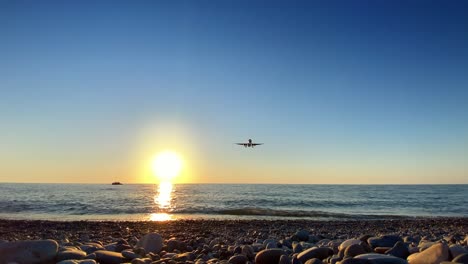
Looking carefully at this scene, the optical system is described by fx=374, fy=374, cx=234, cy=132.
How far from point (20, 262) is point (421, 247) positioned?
665 centimetres

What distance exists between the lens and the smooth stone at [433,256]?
5281mm

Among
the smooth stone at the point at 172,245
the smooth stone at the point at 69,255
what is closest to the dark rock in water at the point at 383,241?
the smooth stone at the point at 172,245

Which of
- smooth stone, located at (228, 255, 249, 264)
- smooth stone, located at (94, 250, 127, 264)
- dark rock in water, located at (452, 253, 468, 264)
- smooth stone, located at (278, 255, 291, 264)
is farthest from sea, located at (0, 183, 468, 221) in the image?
dark rock in water, located at (452, 253, 468, 264)

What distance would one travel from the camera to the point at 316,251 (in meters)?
6.32

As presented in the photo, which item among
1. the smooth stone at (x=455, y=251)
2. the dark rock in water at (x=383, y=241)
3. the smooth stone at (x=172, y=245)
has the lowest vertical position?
the smooth stone at (x=172, y=245)

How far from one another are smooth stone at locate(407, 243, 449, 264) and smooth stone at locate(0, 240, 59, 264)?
18.8 ft

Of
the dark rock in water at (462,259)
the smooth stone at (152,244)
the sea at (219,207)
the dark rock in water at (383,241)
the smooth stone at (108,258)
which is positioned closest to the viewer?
the dark rock in water at (462,259)

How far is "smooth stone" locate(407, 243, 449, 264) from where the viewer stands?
528 centimetres

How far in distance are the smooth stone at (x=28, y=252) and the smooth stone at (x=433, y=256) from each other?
573 cm

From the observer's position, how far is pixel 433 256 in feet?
17.6

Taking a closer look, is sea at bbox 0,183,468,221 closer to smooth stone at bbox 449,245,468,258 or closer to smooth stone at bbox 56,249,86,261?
smooth stone at bbox 56,249,86,261

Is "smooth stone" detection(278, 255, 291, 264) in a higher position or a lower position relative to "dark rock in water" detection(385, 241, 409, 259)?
lower

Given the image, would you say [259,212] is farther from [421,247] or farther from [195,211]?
[421,247]

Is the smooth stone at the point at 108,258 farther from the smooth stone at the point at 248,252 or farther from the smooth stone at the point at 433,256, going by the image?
the smooth stone at the point at 433,256
